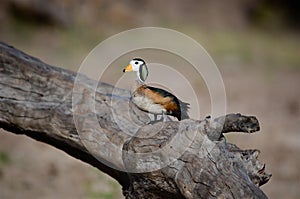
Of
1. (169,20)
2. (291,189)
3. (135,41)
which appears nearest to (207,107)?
(291,189)

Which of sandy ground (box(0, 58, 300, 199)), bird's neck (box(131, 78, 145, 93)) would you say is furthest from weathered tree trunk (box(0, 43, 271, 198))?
sandy ground (box(0, 58, 300, 199))

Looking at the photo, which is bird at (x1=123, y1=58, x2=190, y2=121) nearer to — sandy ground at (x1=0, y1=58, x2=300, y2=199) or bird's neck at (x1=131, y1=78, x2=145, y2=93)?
bird's neck at (x1=131, y1=78, x2=145, y2=93)

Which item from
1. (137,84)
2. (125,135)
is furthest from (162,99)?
(125,135)

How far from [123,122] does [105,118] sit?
0.11m

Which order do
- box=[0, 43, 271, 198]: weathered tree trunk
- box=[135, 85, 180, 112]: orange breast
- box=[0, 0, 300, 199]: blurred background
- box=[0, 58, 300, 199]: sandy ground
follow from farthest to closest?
1. box=[0, 0, 300, 199]: blurred background
2. box=[0, 58, 300, 199]: sandy ground
3. box=[135, 85, 180, 112]: orange breast
4. box=[0, 43, 271, 198]: weathered tree trunk

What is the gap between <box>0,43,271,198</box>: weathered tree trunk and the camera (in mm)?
3504

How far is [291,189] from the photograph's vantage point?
6.54m

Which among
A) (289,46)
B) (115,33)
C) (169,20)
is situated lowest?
(115,33)

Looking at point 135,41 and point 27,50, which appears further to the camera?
point 135,41

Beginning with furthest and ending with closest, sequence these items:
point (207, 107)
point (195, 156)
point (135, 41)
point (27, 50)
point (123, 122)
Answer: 1. point (135, 41)
2. point (27, 50)
3. point (207, 107)
4. point (123, 122)
5. point (195, 156)

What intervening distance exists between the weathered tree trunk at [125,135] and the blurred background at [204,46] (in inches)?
68.5

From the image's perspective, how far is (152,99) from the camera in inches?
153

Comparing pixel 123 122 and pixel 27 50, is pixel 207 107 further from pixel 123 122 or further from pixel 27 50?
pixel 123 122

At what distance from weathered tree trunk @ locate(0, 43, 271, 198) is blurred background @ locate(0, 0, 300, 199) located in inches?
68.5
